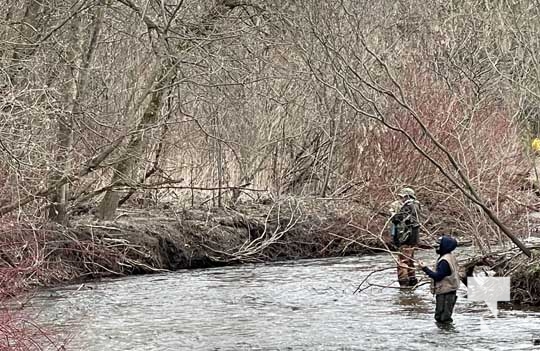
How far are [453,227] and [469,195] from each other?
273 inches

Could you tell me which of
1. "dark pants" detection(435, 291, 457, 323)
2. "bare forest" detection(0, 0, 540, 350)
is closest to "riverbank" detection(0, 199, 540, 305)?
"bare forest" detection(0, 0, 540, 350)

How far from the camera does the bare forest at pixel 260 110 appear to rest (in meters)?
16.3

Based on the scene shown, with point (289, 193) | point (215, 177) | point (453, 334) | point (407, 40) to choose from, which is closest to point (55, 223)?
point (215, 177)

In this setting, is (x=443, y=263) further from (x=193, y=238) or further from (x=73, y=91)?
(x=193, y=238)

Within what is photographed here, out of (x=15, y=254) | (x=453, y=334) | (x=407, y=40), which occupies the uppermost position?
(x=407, y=40)

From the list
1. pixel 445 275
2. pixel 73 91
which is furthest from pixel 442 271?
pixel 73 91

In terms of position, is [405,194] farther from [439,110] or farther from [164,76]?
[439,110]

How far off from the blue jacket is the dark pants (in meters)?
0.33

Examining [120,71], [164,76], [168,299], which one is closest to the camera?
[168,299]

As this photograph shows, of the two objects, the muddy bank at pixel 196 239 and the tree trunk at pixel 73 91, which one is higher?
the tree trunk at pixel 73 91

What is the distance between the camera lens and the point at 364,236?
74.1 feet

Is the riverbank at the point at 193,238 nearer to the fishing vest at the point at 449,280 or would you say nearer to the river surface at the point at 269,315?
the river surface at the point at 269,315

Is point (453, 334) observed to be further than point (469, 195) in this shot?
No

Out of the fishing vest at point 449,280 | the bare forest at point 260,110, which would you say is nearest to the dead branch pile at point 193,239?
the bare forest at point 260,110
